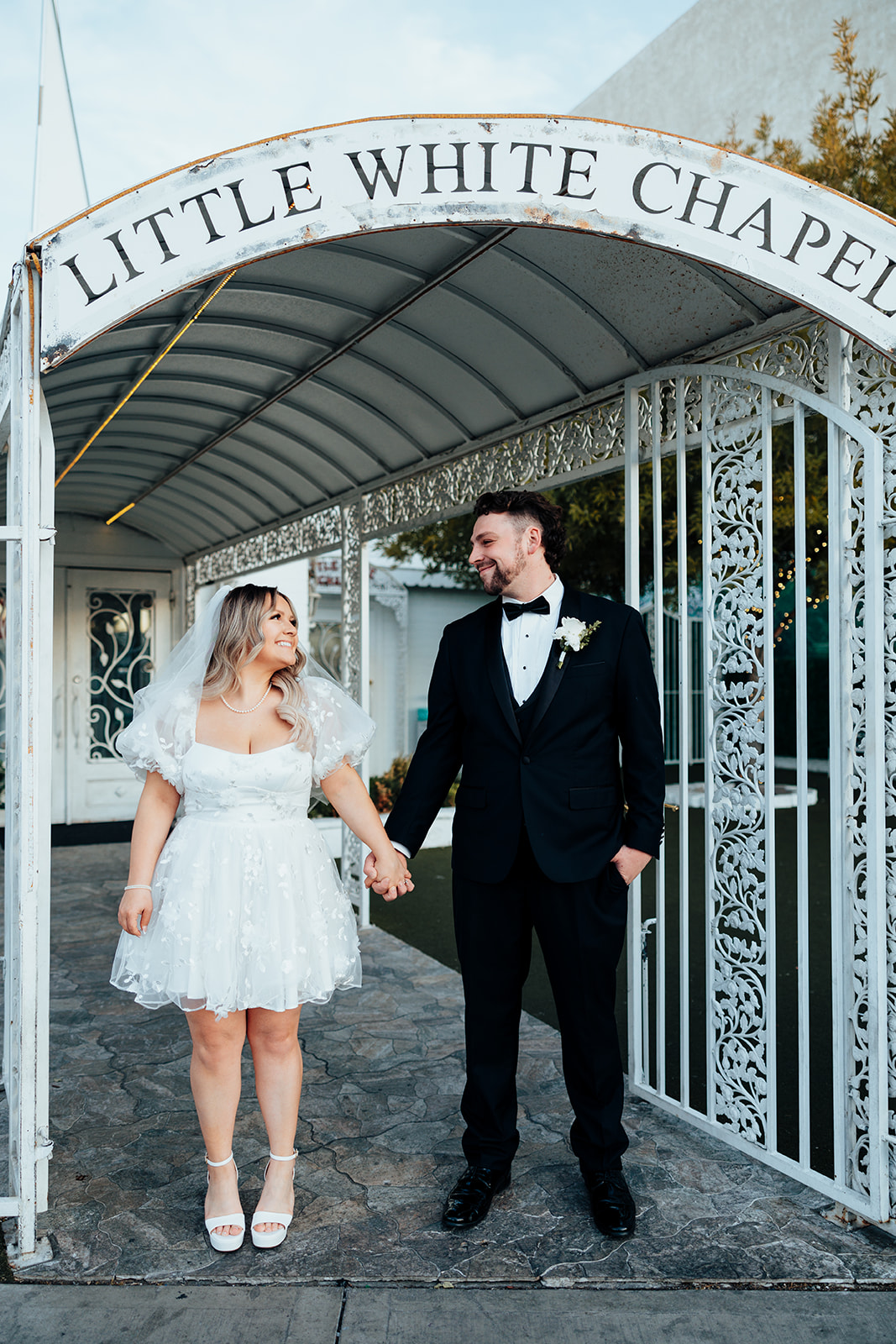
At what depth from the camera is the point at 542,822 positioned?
297 centimetres

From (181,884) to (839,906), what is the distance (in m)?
2.03

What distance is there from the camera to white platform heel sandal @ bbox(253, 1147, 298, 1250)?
2.87m

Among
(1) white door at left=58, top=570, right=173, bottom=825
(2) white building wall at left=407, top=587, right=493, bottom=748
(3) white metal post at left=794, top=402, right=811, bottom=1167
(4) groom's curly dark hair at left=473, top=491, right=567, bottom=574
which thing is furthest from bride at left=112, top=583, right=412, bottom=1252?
(2) white building wall at left=407, top=587, right=493, bottom=748

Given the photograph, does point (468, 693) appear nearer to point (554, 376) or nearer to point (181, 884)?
point (181, 884)

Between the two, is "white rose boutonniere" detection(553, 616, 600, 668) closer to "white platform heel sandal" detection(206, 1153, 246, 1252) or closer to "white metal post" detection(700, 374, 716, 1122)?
"white metal post" detection(700, 374, 716, 1122)

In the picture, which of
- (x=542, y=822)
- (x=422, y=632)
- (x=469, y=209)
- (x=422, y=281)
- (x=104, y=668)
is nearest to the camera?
(x=469, y=209)

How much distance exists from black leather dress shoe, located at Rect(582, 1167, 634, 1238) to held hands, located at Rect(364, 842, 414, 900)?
1071 millimetres

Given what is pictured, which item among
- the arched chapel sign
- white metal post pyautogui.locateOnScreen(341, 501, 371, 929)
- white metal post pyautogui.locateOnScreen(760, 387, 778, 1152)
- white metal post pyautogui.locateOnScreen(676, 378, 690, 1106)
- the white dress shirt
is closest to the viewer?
the arched chapel sign

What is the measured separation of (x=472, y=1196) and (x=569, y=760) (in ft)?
4.54

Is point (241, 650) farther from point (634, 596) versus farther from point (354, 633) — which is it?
point (354, 633)

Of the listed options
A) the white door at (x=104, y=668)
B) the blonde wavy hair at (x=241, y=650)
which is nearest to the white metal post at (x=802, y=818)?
the blonde wavy hair at (x=241, y=650)

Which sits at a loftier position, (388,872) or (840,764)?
(840,764)

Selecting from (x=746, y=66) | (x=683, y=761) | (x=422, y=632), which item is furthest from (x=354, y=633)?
(x=746, y=66)

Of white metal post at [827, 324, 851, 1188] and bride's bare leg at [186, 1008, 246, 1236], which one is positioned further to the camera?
white metal post at [827, 324, 851, 1188]
